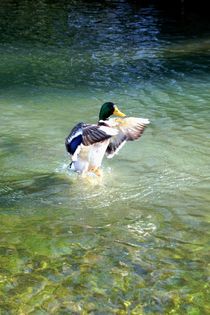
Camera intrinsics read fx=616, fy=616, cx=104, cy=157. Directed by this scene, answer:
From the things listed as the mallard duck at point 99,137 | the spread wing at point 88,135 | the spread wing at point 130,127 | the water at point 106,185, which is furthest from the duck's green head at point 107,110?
the water at point 106,185

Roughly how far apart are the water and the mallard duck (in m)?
0.29

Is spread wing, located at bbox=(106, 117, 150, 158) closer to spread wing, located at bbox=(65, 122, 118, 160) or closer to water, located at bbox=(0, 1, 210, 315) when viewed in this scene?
spread wing, located at bbox=(65, 122, 118, 160)

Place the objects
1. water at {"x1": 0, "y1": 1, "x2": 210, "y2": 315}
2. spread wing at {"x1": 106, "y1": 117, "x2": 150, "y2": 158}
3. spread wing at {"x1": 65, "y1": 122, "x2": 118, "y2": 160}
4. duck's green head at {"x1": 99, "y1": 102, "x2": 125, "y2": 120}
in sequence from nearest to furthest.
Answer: water at {"x1": 0, "y1": 1, "x2": 210, "y2": 315} < spread wing at {"x1": 65, "y1": 122, "x2": 118, "y2": 160} < spread wing at {"x1": 106, "y1": 117, "x2": 150, "y2": 158} < duck's green head at {"x1": 99, "y1": 102, "x2": 125, "y2": 120}

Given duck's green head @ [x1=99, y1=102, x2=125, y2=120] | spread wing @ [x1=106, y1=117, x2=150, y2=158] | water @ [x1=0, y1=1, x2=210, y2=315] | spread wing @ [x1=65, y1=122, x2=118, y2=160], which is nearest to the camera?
water @ [x1=0, y1=1, x2=210, y2=315]

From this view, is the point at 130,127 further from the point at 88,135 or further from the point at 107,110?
the point at 88,135

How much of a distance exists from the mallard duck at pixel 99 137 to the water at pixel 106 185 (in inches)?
11.3

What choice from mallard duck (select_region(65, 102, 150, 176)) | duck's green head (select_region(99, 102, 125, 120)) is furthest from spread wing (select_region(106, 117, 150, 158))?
duck's green head (select_region(99, 102, 125, 120))

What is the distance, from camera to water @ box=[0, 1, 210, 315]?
4.96 metres

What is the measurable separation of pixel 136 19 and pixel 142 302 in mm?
17320

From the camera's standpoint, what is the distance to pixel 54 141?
31.6 ft

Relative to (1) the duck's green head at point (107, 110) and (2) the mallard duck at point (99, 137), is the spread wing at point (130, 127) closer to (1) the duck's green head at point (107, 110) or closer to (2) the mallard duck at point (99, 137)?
(2) the mallard duck at point (99, 137)

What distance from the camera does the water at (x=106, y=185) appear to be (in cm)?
496

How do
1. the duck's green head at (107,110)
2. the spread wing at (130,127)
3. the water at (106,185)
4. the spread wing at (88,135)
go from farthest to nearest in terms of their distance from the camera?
the duck's green head at (107,110), the spread wing at (130,127), the spread wing at (88,135), the water at (106,185)

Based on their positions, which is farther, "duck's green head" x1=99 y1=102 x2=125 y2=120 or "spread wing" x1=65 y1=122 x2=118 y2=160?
"duck's green head" x1=99 y1=102 x2=125 y2=120
